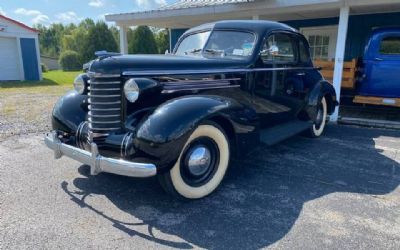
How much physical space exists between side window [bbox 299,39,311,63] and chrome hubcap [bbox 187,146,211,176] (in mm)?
2902

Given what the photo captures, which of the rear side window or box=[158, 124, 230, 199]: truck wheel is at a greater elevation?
the rear side window

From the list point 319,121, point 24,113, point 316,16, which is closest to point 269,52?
point 319,121

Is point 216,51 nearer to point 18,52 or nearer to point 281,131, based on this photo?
point 281,131

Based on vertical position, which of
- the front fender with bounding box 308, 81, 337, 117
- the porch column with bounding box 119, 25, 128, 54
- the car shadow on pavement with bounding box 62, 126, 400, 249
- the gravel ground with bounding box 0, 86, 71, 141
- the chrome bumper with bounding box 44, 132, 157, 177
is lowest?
the car shadow on pavement with bounding box 62, 126, 400, 249

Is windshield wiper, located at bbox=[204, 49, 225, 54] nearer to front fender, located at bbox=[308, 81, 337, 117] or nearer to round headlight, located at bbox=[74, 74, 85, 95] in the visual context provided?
round headlight, located at bbox=[74, 74, 85, 95]

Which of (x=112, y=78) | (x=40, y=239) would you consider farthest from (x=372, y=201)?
(x=40, y=239)

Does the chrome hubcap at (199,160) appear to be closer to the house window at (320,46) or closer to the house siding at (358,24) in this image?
the house siding at (358,24)

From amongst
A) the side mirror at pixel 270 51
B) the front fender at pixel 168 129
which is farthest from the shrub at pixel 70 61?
the front fender at pixel 168 129

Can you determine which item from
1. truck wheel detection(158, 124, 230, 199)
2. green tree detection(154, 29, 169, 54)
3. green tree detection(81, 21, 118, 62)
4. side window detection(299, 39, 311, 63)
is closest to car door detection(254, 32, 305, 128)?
side window detection(299, 39, 311, 63)

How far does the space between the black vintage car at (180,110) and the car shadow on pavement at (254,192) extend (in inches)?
11.5

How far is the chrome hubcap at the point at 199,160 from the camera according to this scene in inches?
127

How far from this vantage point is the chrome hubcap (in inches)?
127

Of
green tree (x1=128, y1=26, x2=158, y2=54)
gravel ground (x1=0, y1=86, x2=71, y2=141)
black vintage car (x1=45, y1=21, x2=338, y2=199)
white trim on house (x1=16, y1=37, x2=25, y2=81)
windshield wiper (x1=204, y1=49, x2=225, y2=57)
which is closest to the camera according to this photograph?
black vintage car (x1=45, y1=21, x2=338, y2=199)

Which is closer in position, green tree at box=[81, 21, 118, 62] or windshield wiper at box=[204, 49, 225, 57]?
windshield wiper at box=[204, 49, 225, 57]
